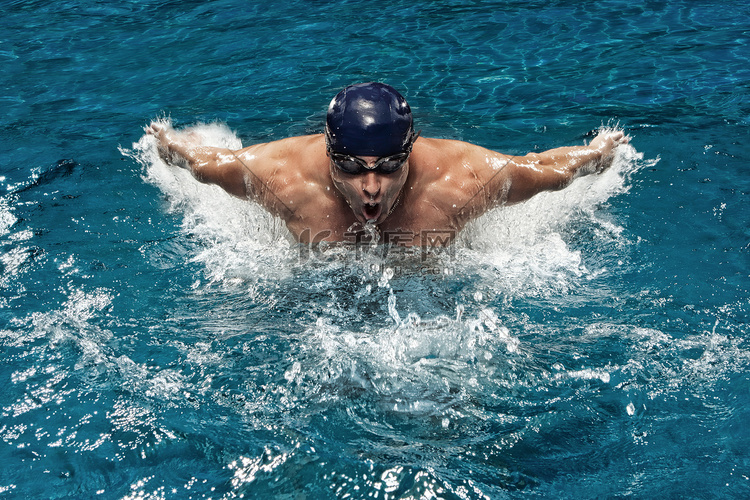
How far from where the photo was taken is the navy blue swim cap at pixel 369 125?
10.7ft

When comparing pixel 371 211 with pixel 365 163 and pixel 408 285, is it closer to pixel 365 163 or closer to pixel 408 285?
pixel 365 163

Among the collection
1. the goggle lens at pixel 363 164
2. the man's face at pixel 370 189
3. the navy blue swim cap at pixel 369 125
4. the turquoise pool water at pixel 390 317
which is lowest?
the turquoise pool water at pixel 390 317

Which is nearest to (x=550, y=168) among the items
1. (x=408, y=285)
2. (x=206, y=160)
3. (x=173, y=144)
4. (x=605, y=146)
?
(x=605, y=146)

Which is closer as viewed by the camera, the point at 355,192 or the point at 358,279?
the point at 355,192

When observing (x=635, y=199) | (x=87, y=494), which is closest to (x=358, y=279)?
(x=87, y=494)

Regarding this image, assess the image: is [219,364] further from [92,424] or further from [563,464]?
[563,464]

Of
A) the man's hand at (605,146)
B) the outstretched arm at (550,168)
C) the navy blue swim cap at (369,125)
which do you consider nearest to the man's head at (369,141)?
the navy blue swim cap at (369,125)

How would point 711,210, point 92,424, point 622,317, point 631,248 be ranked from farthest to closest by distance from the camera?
1. point 711,210
2. point 631,248
3. point 622,317
4. point 92,424

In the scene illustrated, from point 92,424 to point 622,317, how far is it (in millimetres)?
2806

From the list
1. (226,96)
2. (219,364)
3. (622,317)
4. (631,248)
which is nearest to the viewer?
(219,364)

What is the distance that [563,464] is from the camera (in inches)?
111

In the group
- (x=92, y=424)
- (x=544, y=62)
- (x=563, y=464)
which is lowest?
(x=563, y=464)

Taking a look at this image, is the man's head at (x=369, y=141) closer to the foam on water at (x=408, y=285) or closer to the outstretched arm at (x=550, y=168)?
the foam on water at (x=408, y=285)

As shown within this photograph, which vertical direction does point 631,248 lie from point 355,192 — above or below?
below
